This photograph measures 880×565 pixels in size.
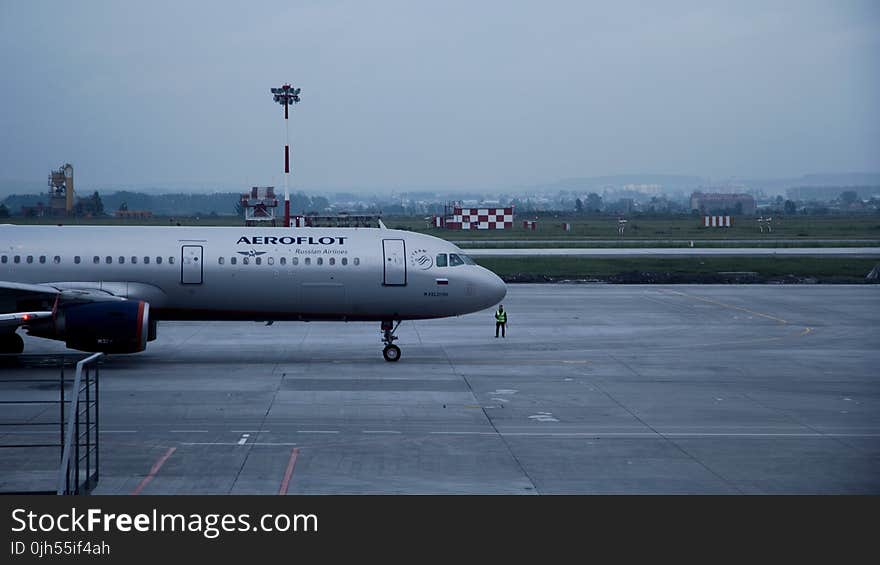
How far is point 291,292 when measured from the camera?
94.2 ft

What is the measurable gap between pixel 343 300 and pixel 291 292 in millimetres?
1550

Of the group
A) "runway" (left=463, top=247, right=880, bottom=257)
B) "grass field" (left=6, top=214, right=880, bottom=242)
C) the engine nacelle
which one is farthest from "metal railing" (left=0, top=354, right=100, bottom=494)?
"runway" (left=463, top=247, right=880, bottom=257)

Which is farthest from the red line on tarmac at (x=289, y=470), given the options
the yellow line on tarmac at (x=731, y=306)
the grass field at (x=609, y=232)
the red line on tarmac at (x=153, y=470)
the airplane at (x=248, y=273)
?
the grass field at (x=609, y=232)

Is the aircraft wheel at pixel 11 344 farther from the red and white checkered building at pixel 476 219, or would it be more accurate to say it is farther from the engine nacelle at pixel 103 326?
the red and white checkered building at pixel 476 219

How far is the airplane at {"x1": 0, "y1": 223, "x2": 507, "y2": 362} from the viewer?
2825cm

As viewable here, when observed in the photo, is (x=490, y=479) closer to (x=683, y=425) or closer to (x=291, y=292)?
(x=683, y=425)

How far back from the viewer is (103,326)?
25.5 metres

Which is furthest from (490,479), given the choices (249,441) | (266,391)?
(266,391)

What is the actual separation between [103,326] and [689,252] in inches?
2254

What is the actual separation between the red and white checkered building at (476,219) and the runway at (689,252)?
108 ft

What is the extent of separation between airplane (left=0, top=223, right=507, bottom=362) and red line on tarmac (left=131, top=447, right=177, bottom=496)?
10.3m

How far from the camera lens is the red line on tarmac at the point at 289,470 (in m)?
15.5

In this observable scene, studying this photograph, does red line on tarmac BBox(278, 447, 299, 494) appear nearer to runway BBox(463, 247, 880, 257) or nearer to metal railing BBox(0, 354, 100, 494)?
metal railing BBox(0, 354, 100, 494)
